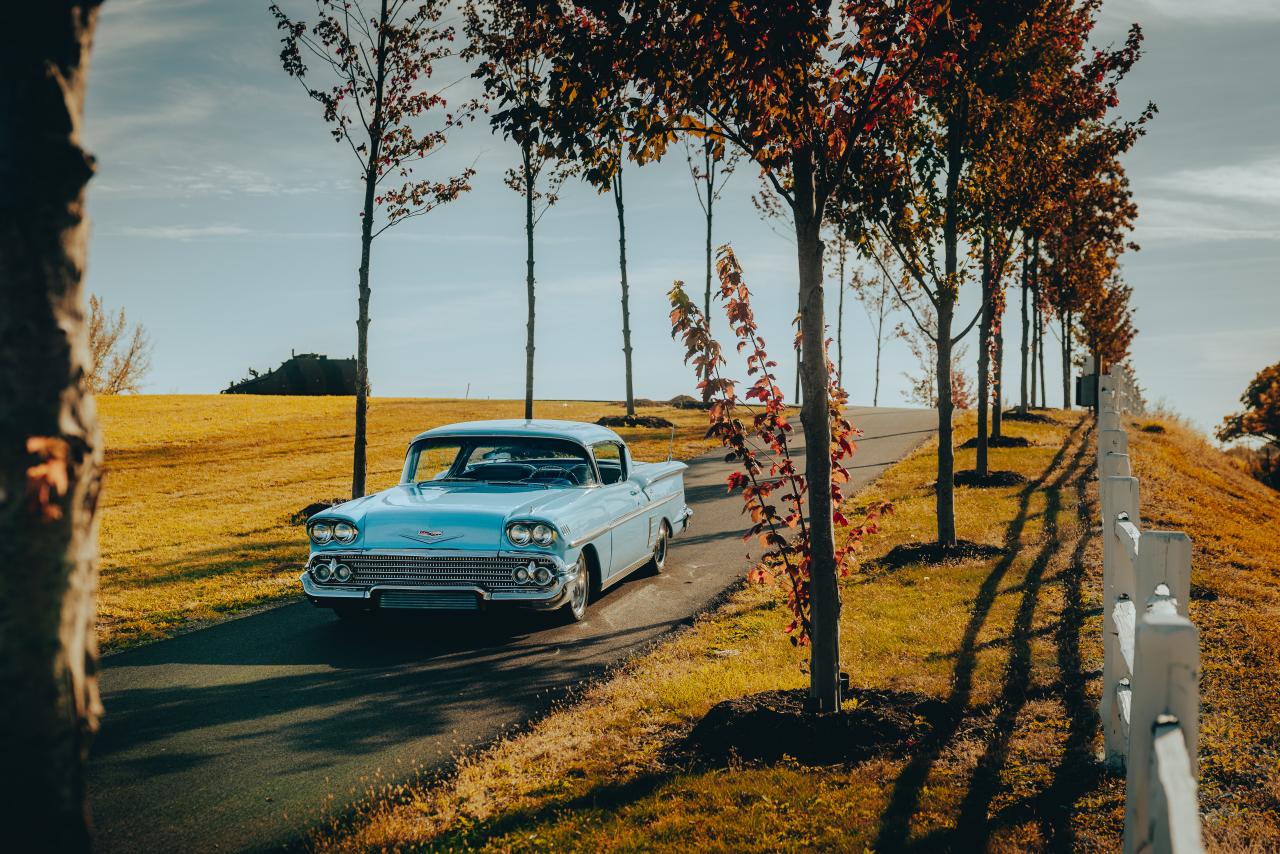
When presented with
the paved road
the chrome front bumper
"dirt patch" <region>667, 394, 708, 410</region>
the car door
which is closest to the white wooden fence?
the paved road

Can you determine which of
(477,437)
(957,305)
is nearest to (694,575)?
(477,437)

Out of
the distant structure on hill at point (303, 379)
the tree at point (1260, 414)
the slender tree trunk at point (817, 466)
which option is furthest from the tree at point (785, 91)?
the tree at point (1260, 414)

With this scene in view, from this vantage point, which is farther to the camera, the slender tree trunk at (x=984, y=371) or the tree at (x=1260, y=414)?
the tree at (x=1260, y=414)

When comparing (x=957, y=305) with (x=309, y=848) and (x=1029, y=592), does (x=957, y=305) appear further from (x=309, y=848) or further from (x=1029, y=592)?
(x=309, y=848)

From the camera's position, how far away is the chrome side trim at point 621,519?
8.09m

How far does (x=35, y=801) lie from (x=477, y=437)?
7207mm

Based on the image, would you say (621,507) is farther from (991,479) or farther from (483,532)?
(991,479)

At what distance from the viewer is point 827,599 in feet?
18.2

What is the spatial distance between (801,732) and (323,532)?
4177 millimetres

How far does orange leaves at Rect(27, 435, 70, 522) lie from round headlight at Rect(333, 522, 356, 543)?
18.5ft

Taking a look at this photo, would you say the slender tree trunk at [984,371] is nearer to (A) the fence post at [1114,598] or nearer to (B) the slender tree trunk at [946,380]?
(B) the slender tree trunk at [946,380]

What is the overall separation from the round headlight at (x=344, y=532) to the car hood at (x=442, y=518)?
0.07 meters

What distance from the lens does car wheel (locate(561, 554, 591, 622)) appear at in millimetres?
8078

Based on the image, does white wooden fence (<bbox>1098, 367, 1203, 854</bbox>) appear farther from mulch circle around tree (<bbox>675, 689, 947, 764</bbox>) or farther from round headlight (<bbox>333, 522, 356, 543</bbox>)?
round headlight (<bbox>333, 522, 356, 543</bbox>)
